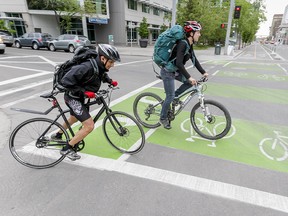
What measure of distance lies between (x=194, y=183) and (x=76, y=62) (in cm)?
228

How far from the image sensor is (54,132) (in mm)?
3135

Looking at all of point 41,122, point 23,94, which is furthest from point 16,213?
point 23,94

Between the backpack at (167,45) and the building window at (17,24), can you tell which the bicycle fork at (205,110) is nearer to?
the backpack at (167,45)

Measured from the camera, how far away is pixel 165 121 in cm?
433

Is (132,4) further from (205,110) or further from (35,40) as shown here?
(205,110)

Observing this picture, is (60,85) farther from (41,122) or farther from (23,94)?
(23,94)

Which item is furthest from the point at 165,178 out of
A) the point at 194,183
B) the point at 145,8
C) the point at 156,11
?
the point at 156,11

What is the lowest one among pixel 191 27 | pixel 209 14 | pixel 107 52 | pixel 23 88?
pixel 23 88

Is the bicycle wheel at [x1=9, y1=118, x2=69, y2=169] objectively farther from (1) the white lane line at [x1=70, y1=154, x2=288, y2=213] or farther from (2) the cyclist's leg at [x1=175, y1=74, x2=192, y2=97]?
(2) the cyclist's leg at [x1=175, y1=74, x2=192, y2=97]

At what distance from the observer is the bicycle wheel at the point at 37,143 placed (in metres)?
3.02

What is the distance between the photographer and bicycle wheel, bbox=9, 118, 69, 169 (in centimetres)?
302

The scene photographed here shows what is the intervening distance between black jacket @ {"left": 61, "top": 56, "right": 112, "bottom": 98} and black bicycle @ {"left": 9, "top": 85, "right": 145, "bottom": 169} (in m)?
0.19

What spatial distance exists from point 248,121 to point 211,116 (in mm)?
1609

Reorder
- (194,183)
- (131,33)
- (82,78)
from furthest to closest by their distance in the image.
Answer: (131,33) → (194,183) → (82,78)
